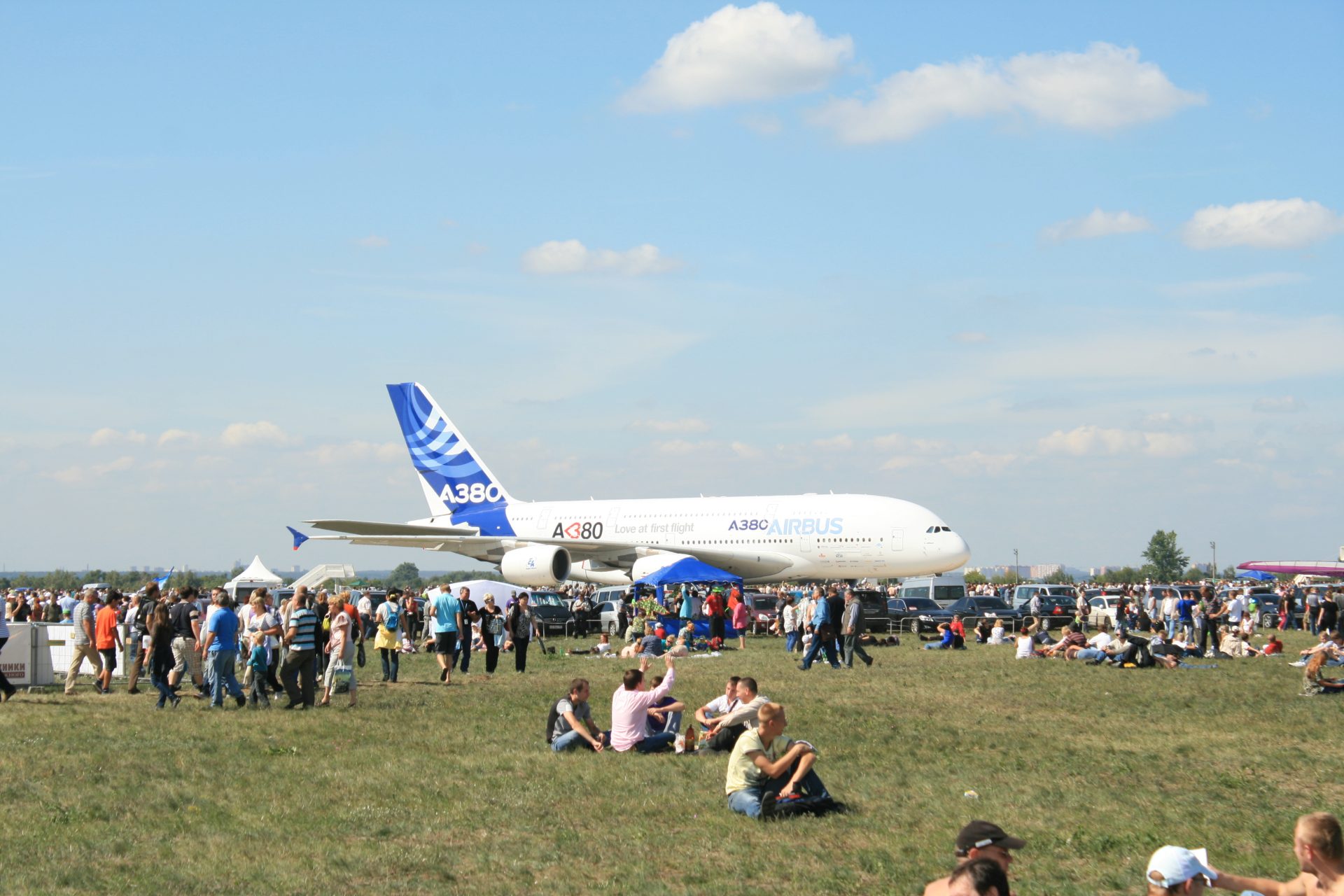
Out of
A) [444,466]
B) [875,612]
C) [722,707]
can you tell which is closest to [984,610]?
[875,612]

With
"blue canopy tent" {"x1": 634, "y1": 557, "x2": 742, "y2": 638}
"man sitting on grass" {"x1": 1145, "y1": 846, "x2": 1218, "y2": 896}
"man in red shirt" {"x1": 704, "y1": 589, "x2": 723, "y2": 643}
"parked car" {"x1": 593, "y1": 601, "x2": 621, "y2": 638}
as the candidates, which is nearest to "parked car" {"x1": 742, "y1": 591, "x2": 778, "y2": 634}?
"blue canopy tent" {"x1": 634, "y1": 557, "x2": 742, "y2": 638}

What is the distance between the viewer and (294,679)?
17.5 meters

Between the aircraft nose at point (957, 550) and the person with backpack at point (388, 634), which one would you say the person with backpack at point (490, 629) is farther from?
the aircraft nose at point (957, 550)

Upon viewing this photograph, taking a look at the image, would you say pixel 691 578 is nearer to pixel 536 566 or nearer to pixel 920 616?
pixel 920 616

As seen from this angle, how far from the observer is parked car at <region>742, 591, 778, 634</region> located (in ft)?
121

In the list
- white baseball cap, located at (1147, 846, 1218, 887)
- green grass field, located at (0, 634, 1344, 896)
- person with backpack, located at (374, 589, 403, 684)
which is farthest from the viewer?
person with backpack, located at (374, 589, 403, 684)

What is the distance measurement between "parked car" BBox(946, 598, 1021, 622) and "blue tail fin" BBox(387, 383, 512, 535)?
20.0 m

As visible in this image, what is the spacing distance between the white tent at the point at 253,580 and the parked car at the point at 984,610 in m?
24.1

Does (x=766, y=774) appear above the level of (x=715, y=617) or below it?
below

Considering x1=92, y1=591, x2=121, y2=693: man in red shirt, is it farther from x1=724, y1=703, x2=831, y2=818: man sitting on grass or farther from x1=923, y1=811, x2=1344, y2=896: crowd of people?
x1=923, y1=811, x2=1344, y2=896: crowd of people

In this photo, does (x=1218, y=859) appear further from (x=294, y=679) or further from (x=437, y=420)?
(x=437, y=420)

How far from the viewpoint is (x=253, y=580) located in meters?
54.7

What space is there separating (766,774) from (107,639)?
13.0m

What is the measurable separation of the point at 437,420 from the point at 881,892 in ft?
164
